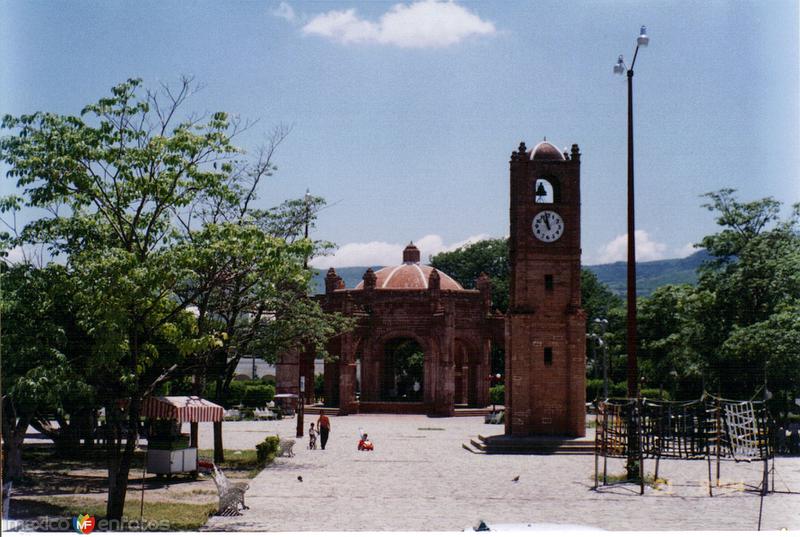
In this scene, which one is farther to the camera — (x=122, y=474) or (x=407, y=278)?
(x=407, y=278)

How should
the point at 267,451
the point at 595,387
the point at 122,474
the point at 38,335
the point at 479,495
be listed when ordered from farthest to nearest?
the point at 595,387, the point at 267,451, the point at 479,495, the point at 38,335, the point at 122,474

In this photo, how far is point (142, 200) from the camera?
14.8m

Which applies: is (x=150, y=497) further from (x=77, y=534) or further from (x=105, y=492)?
(x=77, y=534)

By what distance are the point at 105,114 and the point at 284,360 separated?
137 ft

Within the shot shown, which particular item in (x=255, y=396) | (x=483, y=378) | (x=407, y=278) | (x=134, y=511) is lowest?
(x=255, y=396)

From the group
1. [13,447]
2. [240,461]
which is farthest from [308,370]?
[13,447]

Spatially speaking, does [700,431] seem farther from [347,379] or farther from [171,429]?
[347,379]

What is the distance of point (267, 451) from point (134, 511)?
948cm

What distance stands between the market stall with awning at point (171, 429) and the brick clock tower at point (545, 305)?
12.4 metres

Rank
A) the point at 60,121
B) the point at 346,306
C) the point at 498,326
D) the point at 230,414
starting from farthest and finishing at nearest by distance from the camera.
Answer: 1. the point at 498,326
2. the point at 346,306
3. the point at 230,414
4. the point at 60,121

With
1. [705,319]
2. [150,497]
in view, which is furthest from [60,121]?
[705,319]

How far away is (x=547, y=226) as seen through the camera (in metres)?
30.9

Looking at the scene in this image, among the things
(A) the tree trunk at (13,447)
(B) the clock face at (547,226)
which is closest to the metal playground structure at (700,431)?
(B) the clock face at (547,226)

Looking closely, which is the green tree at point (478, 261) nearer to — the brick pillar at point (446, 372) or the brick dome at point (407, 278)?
the brick dome at point (407, 278)
